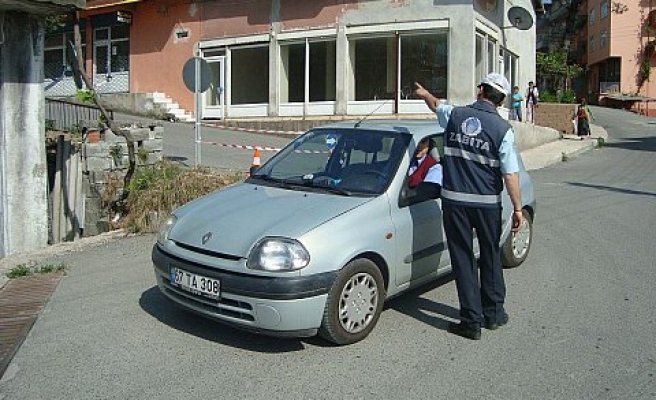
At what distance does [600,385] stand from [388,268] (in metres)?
1.69

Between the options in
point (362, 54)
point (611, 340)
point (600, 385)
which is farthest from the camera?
point (362, 54)

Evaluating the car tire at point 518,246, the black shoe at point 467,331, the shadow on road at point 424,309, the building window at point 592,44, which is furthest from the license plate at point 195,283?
the building window at point 592,44

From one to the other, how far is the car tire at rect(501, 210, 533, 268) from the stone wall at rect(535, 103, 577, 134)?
72.8 ft

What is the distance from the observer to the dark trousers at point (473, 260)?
498 cm

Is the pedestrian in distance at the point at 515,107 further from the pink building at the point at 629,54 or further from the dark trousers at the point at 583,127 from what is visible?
the pink building at the point at 629,54

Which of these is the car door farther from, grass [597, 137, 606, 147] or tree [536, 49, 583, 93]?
tree [536, 49, 583, 93]

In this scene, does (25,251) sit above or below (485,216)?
below

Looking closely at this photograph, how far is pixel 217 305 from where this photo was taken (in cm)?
466

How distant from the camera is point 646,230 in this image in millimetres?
9047

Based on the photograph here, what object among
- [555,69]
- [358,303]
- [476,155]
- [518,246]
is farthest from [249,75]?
[555,69]

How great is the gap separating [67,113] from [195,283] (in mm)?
12724

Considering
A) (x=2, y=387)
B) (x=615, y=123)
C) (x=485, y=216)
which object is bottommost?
(x=2, y=387)

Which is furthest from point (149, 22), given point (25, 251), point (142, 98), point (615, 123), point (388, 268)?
point (615, 123)

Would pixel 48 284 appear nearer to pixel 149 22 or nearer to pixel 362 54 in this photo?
pixel 362 54
